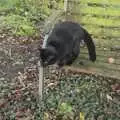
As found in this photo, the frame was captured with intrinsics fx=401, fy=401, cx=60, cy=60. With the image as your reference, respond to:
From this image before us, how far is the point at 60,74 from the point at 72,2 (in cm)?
109

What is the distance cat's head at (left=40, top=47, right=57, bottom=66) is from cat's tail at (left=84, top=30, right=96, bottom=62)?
38cm

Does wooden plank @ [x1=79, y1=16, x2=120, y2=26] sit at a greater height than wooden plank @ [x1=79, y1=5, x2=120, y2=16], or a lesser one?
lesser

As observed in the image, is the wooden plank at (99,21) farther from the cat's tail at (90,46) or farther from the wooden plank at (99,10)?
the cat's tail at (90,46)

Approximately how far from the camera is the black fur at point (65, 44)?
4.45 meters

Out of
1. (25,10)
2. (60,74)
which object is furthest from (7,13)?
(60,74)

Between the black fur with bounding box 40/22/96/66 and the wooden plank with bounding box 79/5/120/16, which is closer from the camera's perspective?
the black fur with bounding box 40/22/96/66

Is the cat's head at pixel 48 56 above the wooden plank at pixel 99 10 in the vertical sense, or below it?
below

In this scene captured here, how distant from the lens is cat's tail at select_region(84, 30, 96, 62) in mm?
4414

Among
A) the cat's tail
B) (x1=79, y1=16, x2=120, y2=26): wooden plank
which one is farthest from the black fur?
(x1=79, y1=16, x2=120, y2=26): wooden plank

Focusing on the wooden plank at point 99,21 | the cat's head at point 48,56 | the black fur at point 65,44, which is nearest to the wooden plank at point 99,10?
the wooden plank at point 99,21

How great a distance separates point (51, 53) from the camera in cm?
449

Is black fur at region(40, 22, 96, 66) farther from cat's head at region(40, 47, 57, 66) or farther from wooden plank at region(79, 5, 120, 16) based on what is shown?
wooden plank at region(79, 5, 120, 16)

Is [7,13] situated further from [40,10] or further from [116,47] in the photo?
[116,47]

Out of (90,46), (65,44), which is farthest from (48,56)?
(90,46)
